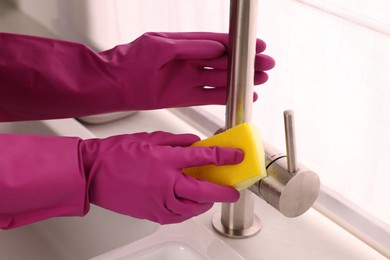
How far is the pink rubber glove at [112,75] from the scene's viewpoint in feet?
2.67

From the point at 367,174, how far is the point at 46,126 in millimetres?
504

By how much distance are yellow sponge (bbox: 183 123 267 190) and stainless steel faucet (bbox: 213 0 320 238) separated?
0.03 m

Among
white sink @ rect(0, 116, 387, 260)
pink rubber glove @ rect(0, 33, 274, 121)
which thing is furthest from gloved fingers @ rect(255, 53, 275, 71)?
white sink @ rect(0, 116, 387, 260)

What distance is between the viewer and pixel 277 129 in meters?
0.99

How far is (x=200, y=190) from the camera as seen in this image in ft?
2.28

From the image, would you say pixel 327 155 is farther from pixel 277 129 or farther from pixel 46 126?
pixel 46 126

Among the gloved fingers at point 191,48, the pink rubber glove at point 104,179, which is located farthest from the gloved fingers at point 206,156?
the gloved fingers at point 191,48

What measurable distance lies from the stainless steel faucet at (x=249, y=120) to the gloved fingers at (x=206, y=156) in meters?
0.06

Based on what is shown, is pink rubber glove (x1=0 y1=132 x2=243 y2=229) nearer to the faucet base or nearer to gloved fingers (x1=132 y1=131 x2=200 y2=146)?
gloved fingers (x1=132 y1=131 x2=200 y2=146)

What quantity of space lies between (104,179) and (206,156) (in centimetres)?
11

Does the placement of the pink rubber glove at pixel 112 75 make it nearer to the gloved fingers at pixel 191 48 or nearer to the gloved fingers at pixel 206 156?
the gloved fingers at pixel 191 48

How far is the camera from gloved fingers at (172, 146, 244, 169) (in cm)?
69

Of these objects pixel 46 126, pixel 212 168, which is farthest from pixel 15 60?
pixel 212 168

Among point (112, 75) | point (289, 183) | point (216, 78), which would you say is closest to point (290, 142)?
point (289, 183)
